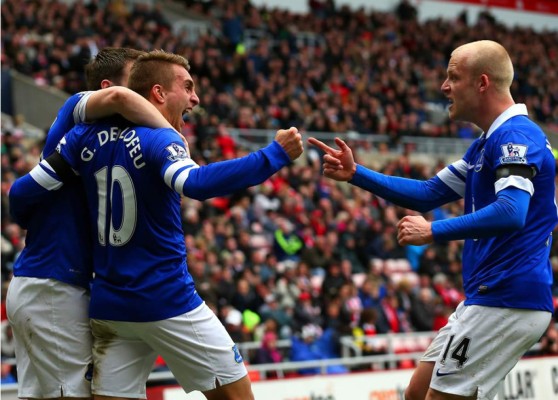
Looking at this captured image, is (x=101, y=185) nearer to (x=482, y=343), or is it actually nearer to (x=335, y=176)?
(x=335, y=176)

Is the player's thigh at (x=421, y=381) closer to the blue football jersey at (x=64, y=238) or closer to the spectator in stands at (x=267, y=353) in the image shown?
the blue football jersey at (x=64, y=238)

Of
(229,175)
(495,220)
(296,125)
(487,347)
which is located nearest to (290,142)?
(229,175)

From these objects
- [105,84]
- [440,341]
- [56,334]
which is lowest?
[440,341]

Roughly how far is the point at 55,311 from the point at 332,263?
1161 cm

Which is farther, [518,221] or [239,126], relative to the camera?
[239,126]

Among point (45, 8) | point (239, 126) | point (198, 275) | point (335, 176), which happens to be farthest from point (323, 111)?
point (335, 176)

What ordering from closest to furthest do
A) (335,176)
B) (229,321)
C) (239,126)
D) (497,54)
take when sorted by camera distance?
(497,54)
(335,176)
(229,321)
(239,126)

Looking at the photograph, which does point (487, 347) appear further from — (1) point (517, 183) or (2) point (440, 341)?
(1) point (517, 183)

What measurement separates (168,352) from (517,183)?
186cm

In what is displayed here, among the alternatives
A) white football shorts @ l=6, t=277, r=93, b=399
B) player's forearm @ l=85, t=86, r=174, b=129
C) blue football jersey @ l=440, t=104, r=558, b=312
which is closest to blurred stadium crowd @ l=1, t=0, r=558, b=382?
white football shorts @ l=6, t=277, r=93, b=399

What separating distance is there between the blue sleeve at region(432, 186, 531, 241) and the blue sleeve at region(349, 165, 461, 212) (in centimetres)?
92

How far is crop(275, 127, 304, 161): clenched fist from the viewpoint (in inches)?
185

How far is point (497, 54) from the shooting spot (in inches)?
211

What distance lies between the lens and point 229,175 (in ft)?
15.0
